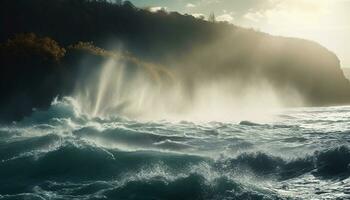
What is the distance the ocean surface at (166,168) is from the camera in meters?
13.6

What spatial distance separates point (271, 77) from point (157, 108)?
98449 mm

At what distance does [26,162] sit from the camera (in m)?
17.0

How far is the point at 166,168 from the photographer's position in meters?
16.2

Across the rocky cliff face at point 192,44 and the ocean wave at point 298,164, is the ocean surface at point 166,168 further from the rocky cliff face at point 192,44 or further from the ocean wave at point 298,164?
the rocky cliff face at point 192,44

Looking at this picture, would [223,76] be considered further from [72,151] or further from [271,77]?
[72,151]

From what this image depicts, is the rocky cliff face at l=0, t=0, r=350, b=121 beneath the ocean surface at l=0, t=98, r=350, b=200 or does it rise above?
above

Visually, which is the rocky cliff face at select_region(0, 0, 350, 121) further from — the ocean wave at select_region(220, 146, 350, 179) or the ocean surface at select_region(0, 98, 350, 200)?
the ocean wave at select_region(220, 146, 350, 179)

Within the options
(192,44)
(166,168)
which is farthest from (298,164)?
(192,44)

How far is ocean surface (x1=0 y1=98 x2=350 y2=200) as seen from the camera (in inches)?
536

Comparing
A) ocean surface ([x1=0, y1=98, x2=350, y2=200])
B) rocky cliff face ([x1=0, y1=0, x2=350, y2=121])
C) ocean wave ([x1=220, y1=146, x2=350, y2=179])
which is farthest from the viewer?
rocky cliff face ([x1=0, y1=0, x2=350, y2=121])

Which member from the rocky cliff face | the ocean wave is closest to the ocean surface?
the ocean wave

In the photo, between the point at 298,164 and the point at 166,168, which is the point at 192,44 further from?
the point at 166,168

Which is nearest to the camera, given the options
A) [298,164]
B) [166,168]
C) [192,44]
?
[166,168]

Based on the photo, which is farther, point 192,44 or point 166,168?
point 192,44
